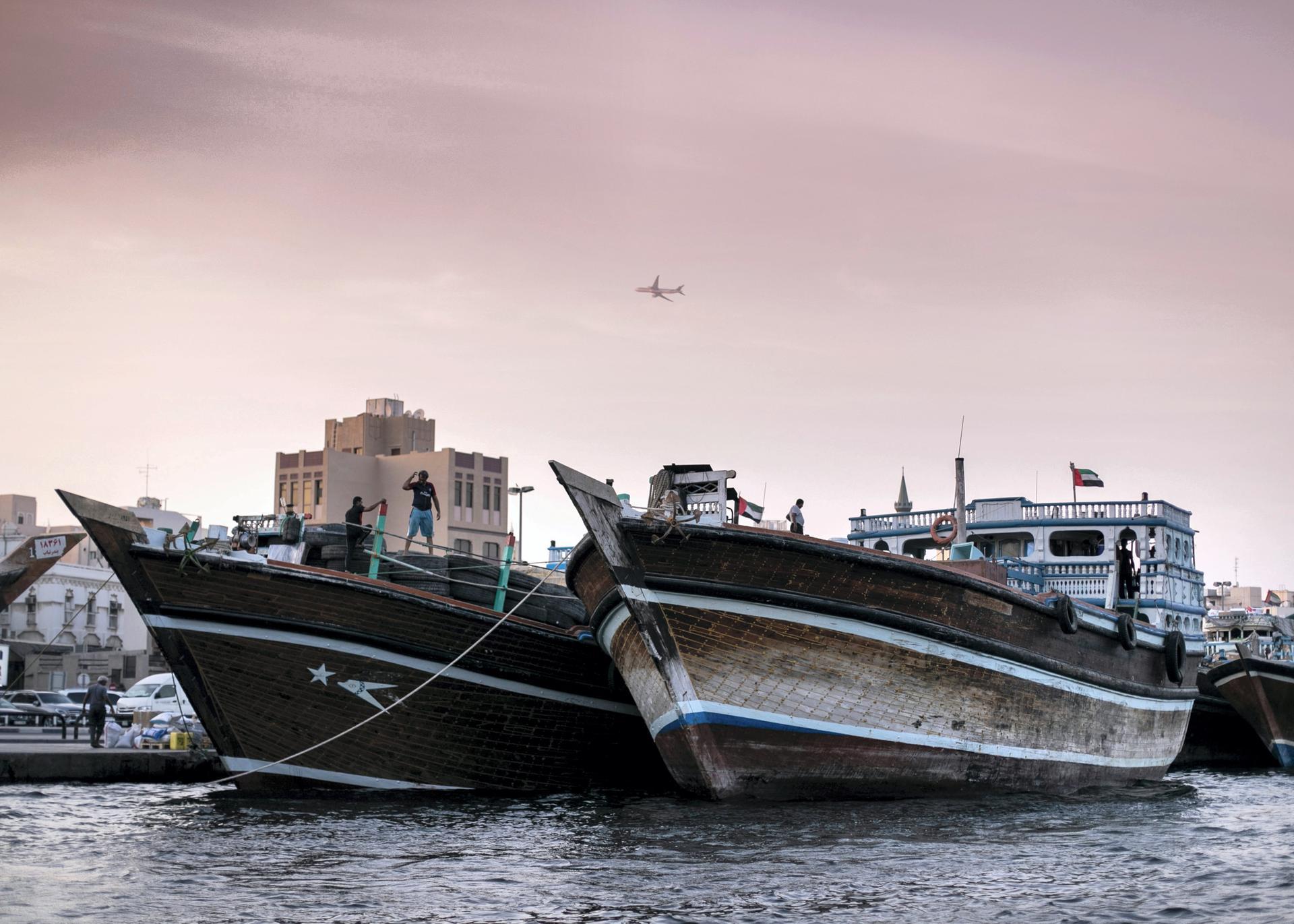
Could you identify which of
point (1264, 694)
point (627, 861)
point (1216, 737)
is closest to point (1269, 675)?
point (1264, 694)

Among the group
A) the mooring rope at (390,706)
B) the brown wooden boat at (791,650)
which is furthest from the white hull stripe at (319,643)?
the brown wooden boat at (791,650)

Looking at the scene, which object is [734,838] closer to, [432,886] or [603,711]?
[432,886]

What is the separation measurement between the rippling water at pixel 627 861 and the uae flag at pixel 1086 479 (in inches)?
510

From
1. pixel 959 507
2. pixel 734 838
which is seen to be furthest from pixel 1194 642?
pixel 734 838

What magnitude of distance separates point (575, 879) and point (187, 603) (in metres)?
6.93

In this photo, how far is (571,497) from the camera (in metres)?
13.8

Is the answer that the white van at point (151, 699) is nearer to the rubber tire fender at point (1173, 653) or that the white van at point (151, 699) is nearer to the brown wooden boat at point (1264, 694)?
the rubber tire fender at point (1173, 653)

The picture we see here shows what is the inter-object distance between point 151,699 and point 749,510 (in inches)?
869

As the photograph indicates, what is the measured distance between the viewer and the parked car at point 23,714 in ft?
105

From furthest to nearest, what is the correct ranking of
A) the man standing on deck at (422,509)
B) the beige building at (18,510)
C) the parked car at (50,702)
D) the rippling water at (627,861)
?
1. the beige building at (18,510)
2. the parked car at (50,702)
3. the man standing on deck at (422,509)
4. the rippling water at (627,861)

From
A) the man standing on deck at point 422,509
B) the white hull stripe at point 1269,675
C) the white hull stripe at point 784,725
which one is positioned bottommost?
the white hull stripe at point 784,725

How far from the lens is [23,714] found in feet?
106

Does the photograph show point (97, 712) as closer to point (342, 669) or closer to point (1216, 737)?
point (342, 669)

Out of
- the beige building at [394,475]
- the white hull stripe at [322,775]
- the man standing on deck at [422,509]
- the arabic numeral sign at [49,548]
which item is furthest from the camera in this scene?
the beige building at [394,475]
